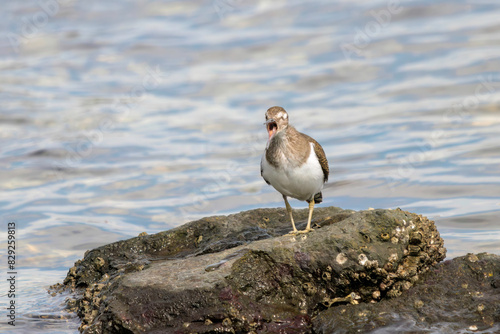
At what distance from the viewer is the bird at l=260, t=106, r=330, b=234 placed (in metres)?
7.93

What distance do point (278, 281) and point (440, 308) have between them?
5.26ft

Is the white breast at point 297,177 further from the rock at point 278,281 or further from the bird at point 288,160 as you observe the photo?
the rock at point 278,281

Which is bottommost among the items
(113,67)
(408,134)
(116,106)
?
(408,134)

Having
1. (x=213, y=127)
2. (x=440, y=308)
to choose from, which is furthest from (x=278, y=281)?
(x=213, y=127)

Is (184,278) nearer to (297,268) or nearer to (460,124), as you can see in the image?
(297,268)

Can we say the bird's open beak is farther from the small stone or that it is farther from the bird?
the small stone

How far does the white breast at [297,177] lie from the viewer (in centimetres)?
794

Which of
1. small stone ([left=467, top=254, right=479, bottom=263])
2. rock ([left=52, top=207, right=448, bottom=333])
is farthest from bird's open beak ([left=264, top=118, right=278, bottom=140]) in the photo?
small stone ([left=467, top=254, right=479, bottom=263])

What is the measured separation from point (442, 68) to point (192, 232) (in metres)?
16.7

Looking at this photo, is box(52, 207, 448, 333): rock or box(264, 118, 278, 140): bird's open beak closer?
box(52, 207, 448, 333): rock

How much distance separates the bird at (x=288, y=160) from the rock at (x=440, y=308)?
163cm

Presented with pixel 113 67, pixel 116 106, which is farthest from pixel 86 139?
pixel 113 67

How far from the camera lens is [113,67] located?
26359 mm

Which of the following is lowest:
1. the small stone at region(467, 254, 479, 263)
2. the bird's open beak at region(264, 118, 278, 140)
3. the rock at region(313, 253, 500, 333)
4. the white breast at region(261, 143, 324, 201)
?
the rock at region(313, 253, 500, 333)
